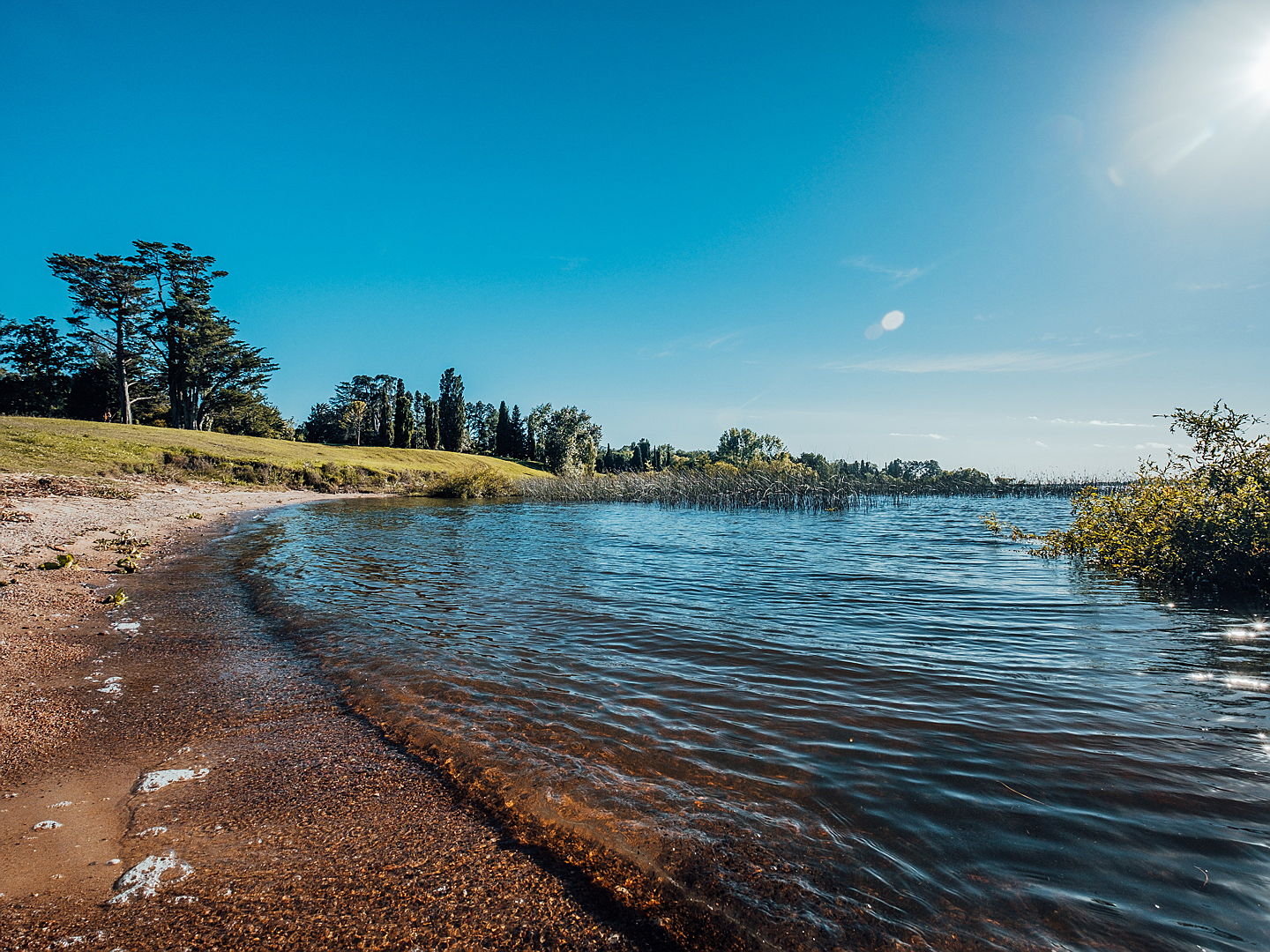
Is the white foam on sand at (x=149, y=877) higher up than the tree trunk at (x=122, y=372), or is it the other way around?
the tree trunk at (x=122, y=372)

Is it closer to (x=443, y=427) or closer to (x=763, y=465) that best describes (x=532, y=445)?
(x=443, y=427)

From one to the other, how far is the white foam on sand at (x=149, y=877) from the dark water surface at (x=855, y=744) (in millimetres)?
1500

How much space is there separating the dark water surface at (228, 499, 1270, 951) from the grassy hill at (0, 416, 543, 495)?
26.0 metres

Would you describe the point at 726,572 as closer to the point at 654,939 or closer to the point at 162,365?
the point at 654,939

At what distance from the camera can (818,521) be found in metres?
27.7

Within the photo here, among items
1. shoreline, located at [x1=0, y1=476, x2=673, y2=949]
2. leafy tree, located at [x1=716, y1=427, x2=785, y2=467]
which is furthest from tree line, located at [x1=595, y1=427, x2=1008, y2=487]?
shoreline, located at [x1=0, y1=476, x2=673, y2=949]

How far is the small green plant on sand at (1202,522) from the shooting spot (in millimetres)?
9188

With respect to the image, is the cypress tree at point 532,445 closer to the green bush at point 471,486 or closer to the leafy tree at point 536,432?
the leafy tree at point 536,432

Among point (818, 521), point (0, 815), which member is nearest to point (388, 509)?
point (818, 521)

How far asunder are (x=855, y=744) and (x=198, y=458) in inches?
1696

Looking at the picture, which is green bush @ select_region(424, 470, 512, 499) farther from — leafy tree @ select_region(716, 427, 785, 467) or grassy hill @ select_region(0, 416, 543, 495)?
leafy tree @ select_region(716, 427, 785, 467)

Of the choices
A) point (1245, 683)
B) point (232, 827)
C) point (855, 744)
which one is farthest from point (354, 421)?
point (1245, 683)

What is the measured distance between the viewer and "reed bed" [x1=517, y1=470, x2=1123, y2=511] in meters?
38.1

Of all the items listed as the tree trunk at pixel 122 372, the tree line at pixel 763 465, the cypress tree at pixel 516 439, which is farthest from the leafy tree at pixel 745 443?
the tree trunk at pixel 122 372
